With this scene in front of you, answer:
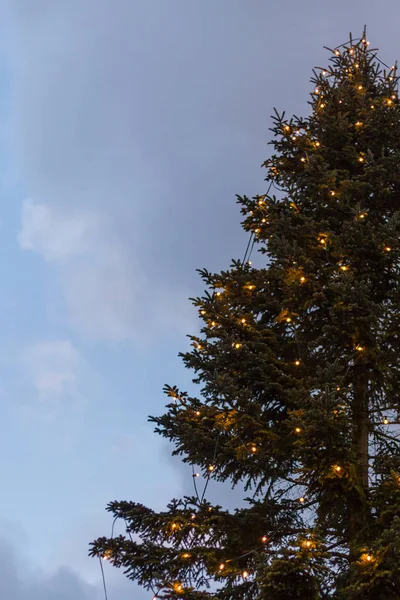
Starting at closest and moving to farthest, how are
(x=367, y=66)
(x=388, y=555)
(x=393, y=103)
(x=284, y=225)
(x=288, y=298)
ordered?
(x=388, y=555)
(x=288, y=298)
(x=284, y=225)
(x=393, y=103)
(x=367, y=66)

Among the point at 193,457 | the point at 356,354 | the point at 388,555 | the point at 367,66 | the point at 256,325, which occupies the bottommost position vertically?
the point at 388,555

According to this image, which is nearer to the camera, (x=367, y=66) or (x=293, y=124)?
(x=293, y=124)

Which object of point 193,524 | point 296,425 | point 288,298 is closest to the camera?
point 296,425

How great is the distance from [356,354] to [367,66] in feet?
22.3

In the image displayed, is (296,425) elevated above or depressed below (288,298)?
below

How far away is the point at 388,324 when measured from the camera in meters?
7.82

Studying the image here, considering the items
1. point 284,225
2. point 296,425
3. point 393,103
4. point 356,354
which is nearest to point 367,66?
point 393,103

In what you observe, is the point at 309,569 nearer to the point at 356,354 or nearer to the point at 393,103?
the point at 356,354

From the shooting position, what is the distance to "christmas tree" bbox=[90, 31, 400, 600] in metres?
6.34

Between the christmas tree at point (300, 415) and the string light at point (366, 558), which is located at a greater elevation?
the christmas tree at point (300, 415)

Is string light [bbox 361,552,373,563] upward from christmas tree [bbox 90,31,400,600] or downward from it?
downward

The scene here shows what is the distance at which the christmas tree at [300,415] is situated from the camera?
250 inches

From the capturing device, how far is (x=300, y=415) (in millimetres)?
6770

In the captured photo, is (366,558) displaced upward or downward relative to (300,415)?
downward
